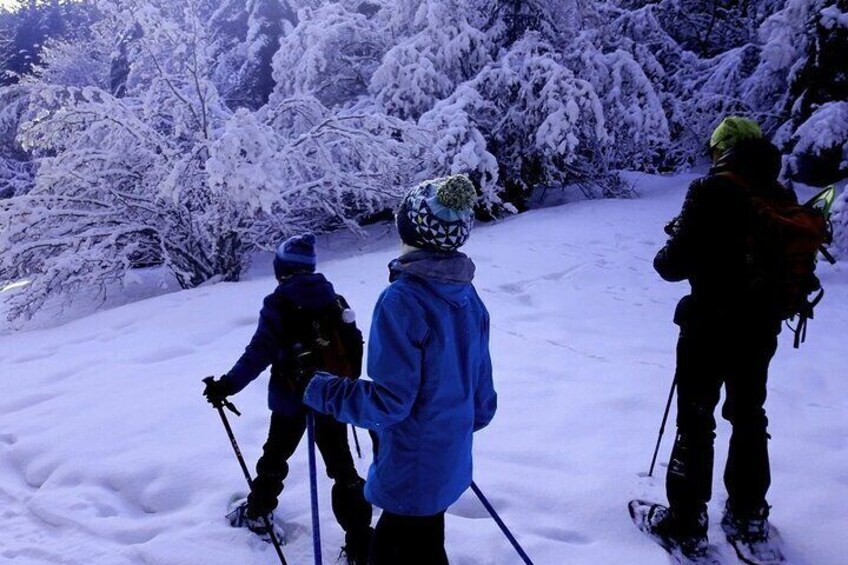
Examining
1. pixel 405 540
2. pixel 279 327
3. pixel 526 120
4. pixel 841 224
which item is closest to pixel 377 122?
pixel 526 120

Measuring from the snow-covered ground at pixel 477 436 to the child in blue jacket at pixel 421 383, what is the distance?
841 mm

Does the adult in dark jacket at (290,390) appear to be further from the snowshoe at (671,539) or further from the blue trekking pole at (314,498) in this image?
the snowshoe at (671,539)

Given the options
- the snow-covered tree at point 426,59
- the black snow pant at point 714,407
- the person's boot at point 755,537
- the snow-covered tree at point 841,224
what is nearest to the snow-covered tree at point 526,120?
the snow-covered tree at point 426,59

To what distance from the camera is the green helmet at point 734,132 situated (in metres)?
2.31

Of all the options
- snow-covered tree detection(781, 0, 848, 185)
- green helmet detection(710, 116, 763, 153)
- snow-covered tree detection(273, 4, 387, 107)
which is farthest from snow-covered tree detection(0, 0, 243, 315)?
snow-covered tree detection(781, 0, 848, 185)

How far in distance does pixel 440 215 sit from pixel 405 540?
3.48ft

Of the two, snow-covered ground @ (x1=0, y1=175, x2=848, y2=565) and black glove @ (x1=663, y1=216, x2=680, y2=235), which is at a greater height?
black glove @ (x1=663, y1=216, x2=680, y2=235)

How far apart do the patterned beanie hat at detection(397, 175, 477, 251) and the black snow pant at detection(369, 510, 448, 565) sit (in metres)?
0.89

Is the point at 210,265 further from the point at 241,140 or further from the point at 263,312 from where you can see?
the point at 263,312

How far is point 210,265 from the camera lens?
327 inches

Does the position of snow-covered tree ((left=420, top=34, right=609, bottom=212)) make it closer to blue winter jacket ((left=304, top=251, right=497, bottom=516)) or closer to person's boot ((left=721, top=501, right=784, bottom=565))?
person's boot ((left=721, top=501, right=784, bottom=565))

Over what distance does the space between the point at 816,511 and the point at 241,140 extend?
6187mm

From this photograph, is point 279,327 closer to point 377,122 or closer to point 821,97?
point 377,122

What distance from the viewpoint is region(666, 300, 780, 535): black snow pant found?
2.31 metres
